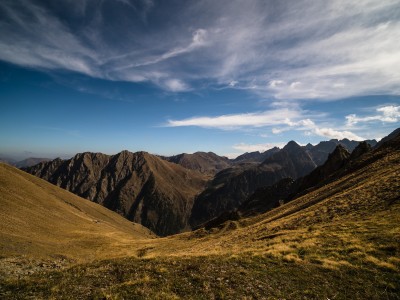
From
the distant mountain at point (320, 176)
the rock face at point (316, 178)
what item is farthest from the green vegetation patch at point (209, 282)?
the rock face at point (316, 178)

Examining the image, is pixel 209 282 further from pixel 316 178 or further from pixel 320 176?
pixel 316 178

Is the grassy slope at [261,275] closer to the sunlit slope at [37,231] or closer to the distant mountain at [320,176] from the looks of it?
the sunlit slope at [37,231]

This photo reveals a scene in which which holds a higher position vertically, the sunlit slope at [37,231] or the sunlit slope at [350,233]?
the sunlit slope at [350,233]

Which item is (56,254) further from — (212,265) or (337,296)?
(337,296)

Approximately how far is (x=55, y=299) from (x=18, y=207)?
7763 centimetres

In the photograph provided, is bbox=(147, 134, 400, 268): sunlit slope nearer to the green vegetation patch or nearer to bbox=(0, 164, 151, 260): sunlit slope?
the green vegetation patch

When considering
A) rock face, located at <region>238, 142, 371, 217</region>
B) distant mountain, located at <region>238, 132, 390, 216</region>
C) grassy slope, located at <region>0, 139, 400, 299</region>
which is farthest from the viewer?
rock face, located at <region>238, 142, 371, 217</region>

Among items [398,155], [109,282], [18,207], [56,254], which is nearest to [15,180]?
[18,207]

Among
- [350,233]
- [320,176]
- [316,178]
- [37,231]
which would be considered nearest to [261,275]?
[350,233]

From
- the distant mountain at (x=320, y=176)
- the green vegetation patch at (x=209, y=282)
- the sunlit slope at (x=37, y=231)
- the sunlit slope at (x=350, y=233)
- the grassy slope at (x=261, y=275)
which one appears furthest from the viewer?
the distant mountain at (x=320, y=176)

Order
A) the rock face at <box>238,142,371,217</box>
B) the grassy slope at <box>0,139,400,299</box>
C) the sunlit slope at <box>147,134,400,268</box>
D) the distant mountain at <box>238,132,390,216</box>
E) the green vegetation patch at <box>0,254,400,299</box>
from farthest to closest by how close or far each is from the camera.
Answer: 1. the rock face at <box>238,142,371,217</box>
2. the distant mountain at <box>238,132,390,216</box>
3. the sunlit slope at <box>147,134,400,268</box>
4. the grassy slope at <box>0,139,400,299</box>
5. the green vegetation patch at <box>0,254,400,299</box>

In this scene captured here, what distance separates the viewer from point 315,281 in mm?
16188

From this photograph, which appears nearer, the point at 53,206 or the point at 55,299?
the point at 55,299

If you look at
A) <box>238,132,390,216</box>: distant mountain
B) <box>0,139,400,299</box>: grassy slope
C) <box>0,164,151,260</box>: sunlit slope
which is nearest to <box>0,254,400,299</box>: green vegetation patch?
<box>0,139,400,299</box>: grassy slope
